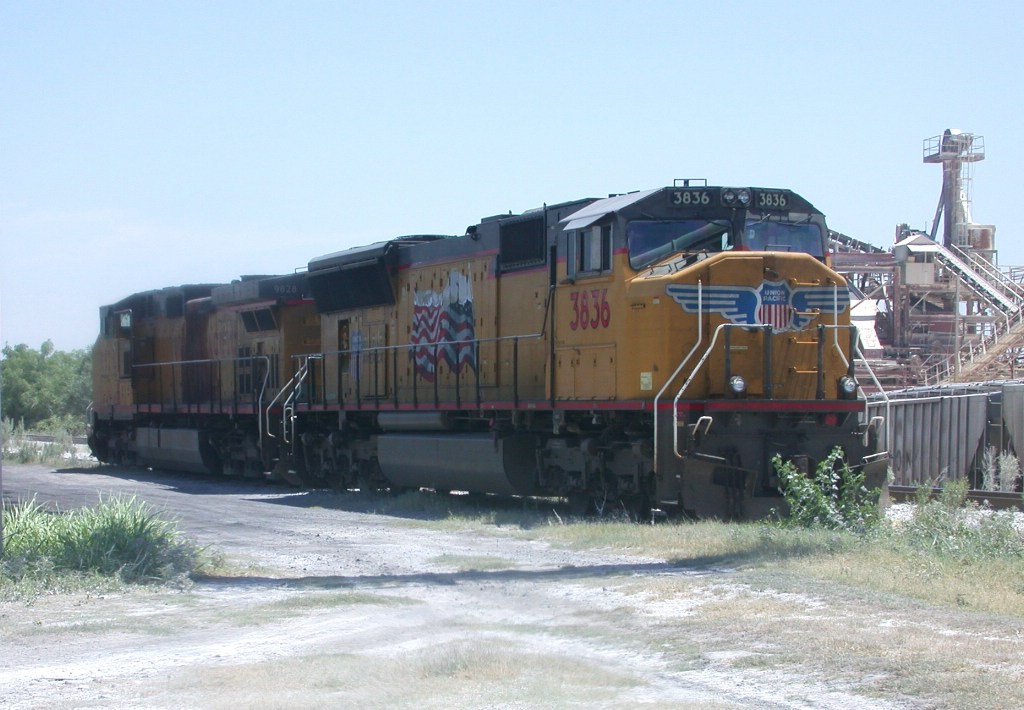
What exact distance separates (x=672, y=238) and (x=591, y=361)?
1.69m

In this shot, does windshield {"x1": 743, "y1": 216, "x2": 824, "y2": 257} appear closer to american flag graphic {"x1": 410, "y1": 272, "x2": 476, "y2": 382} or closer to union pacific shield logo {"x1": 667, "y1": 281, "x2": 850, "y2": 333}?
union pacific shield logo {"x1": 667, "y1": 281, "x2": 850, "y2": 333}

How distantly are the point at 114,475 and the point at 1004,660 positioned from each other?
23.7 meters

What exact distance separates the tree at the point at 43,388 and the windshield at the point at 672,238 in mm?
47889

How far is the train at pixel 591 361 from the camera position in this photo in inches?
510

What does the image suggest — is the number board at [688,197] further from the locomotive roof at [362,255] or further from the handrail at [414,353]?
the locomotive roof at [362,255]

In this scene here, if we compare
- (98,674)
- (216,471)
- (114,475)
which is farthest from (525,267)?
(114,475)

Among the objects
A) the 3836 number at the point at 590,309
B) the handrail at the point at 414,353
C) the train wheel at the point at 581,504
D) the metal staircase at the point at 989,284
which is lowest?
the train wheel at the point at 581,504

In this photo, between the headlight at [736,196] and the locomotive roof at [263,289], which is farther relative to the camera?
the locomotive roof at [263,289]

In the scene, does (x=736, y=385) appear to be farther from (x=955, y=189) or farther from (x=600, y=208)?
(x=955, y=189)

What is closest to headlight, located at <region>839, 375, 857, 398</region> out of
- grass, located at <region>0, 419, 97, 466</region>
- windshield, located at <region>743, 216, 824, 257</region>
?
windshield, located at <region>743, 216, 824, 257</region>

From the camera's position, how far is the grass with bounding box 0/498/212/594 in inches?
373

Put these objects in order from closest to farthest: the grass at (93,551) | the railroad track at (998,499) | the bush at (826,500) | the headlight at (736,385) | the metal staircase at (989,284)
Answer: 1. the grass at (93,551)
2. the bush at (826,500)
3. the headlight at (736,385)
4. the railroad track at (998,499)
5. the metal staircase at (989,284)

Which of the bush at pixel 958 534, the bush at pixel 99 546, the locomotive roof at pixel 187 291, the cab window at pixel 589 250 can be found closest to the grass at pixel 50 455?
the locomotive roof at pixel 187 291

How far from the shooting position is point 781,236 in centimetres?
1376
